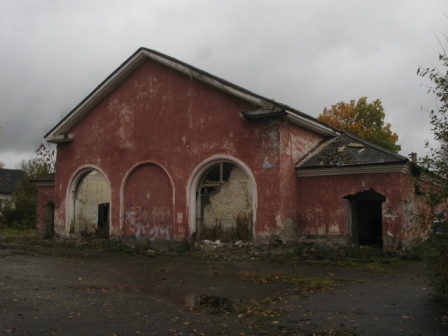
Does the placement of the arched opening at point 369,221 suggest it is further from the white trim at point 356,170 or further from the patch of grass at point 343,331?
the patch of grass at point 343,331

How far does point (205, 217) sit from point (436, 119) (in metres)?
14.8

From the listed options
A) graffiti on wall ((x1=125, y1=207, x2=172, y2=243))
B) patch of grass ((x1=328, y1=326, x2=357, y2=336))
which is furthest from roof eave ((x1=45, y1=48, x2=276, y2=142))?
patch of grass ((x1=328, y1=326, x2=357, y2=336))

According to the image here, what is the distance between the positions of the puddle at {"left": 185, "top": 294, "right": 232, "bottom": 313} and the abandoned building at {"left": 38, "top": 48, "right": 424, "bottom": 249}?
6.99m

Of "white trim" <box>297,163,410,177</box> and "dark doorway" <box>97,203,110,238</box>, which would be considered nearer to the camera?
"white trim" <box>297,163,410,177</box>

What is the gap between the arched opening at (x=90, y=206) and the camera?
2109 centimetres

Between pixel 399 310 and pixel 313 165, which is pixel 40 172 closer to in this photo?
pixel 313 165

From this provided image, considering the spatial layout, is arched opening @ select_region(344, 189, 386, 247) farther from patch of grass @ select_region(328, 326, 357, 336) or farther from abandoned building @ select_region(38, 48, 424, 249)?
patch of grass @ select_region(328, 326, 357, 336)

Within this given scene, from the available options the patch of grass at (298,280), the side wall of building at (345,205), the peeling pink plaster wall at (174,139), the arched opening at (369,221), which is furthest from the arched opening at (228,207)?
the patch of grass at (298,280)

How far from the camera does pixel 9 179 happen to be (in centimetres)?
→ 5519

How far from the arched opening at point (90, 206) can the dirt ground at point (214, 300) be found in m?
7.48

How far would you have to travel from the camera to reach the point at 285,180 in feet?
51.5

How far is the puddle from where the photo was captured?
775cm

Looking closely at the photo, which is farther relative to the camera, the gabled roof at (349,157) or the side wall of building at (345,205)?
the gabled roof at (349,157)

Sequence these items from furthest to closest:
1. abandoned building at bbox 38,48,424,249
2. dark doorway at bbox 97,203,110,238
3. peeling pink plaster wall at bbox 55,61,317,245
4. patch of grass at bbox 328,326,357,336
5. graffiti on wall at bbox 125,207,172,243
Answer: dark doorway at bbox 97,203,110,238 < graffiti on wall at bbox 125,207,172,243 < peeling pink plaster wall at bbox 55,61,317,245 < abandoned building at bbox 38,48,424,249 < patch of grass at bbox 328,326,357,336
